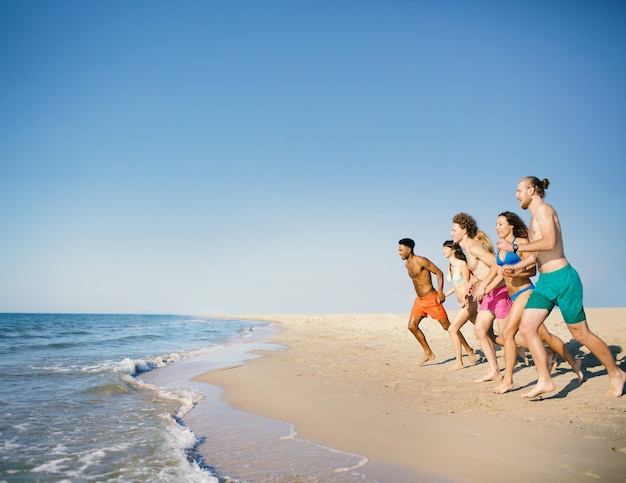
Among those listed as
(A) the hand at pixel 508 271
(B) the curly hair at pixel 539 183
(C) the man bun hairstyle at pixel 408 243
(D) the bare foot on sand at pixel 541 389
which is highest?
(B) the curly hair at pixel 539 183

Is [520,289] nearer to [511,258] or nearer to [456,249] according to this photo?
[511,258]

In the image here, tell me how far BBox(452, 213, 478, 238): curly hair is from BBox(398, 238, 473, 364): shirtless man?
4.16 feet

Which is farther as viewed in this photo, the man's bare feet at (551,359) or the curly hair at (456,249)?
the curly hair at (456,249)

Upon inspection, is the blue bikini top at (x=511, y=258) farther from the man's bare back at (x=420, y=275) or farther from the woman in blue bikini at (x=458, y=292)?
the man's bare back at (x=420, y=275)

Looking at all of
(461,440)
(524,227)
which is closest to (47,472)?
(461,440)

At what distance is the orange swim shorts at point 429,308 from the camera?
23.6ft

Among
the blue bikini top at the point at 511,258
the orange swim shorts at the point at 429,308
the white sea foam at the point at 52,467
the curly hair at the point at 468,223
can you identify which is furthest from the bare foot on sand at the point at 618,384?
the white sea foam at the point at 52,467

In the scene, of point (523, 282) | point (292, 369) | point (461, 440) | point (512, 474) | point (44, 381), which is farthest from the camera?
point (292, 369)

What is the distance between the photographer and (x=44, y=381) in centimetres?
703

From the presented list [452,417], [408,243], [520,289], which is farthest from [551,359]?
[408,243]

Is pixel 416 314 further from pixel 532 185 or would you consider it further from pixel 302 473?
pixel 302 473

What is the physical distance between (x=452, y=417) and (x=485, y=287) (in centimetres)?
215

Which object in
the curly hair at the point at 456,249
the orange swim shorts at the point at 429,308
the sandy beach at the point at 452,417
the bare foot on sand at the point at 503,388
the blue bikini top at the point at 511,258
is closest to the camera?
the sandy beach at the point at 452,417

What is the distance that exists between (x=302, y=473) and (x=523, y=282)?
381 cm
